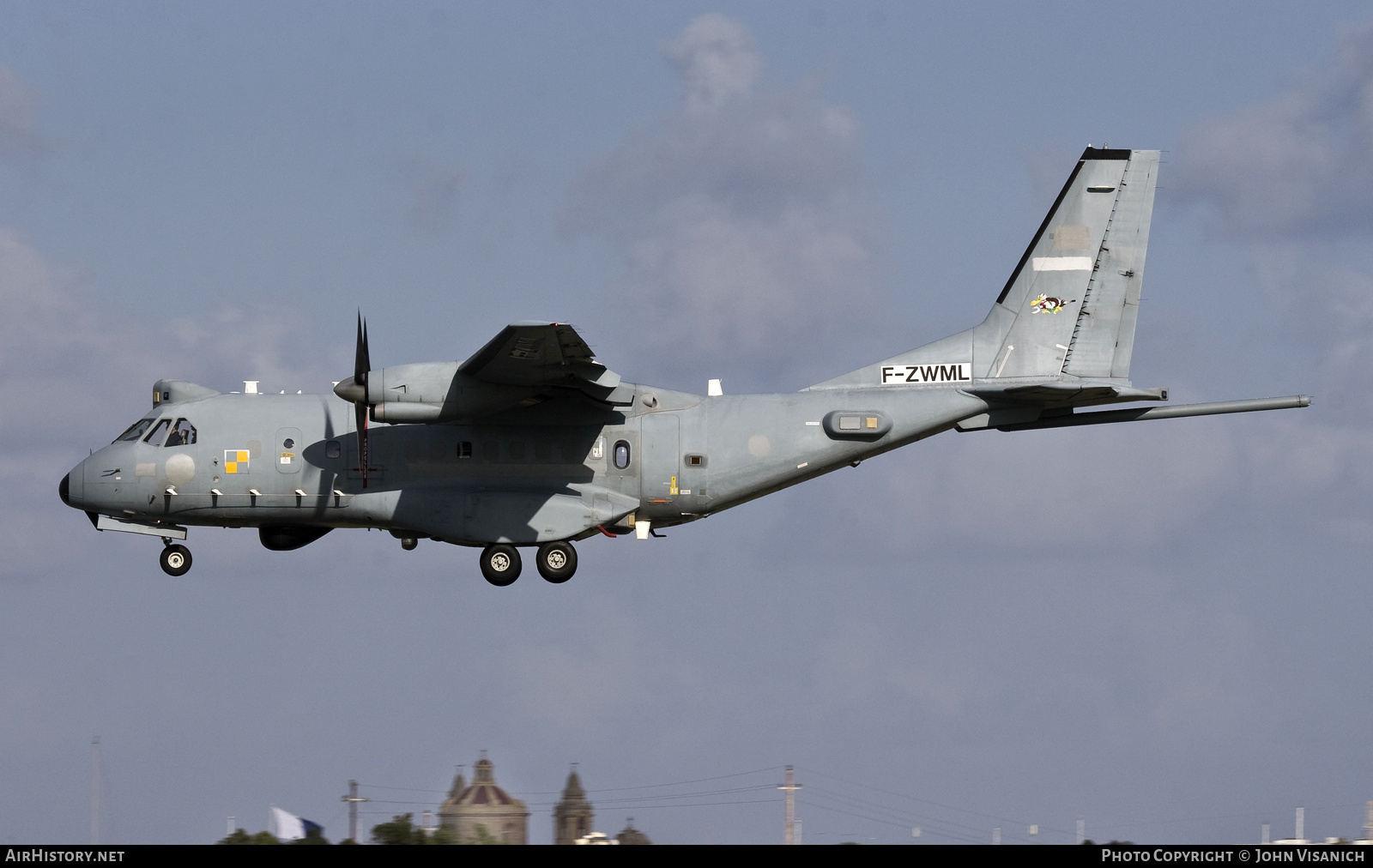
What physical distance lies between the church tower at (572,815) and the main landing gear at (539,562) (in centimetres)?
9224

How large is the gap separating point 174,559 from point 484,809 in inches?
3629

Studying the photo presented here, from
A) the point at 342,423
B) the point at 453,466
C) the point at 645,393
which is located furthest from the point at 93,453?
the point at 645,393

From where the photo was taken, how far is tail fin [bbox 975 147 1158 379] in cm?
2570

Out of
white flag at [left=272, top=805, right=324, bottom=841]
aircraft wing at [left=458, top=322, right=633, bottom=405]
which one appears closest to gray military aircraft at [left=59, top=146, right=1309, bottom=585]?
aircraft wing at [left=458, top=322, right=633, bottom=405]

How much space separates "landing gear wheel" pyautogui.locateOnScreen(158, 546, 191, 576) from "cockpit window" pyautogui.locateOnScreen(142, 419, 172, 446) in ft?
6.20

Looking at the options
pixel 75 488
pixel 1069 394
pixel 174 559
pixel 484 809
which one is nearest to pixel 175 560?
pixel 174 559

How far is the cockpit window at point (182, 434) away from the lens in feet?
→ 83.5

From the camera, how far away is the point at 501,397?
23750mm

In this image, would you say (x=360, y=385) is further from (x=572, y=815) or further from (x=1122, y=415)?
(x=572, y=815)

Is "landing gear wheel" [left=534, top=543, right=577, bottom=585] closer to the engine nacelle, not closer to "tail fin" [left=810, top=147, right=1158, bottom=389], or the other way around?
the engine nacelle

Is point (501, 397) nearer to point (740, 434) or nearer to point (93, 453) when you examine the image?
point (740, 434)

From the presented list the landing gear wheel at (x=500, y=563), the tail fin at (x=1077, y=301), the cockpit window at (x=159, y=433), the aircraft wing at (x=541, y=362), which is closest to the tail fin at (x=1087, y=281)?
the tail fin at (x=1077, y=301)
